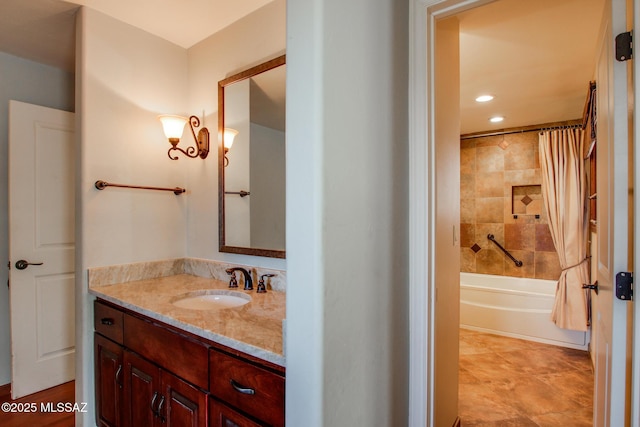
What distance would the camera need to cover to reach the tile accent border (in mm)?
1734

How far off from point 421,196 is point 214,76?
1.60 m

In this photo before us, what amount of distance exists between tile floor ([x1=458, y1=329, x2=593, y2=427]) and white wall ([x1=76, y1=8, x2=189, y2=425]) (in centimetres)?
237

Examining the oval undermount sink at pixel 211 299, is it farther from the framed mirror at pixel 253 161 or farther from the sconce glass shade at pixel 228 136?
the sconce glass shade at pixel 228 136

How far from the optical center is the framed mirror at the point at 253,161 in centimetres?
175

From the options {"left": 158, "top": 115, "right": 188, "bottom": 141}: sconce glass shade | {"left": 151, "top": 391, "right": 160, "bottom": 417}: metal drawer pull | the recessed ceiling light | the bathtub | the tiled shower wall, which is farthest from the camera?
the tiled shower wall

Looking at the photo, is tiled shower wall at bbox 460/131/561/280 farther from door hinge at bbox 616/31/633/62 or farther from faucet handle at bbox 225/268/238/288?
faucet handle at bbox 225/268/238/288

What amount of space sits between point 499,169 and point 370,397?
4.05m

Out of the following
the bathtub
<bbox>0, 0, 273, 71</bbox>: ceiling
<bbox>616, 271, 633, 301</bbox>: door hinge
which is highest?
<bbox>0, 0, 273, 71</bbox>: ceiling

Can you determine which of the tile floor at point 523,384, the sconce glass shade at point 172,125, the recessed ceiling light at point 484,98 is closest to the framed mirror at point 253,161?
the sconce glass shade at point 172,125

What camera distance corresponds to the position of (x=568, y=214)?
327 centimetres

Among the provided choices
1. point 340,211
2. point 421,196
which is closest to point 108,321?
point 340,211

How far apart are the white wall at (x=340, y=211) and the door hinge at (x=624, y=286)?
0.71 m

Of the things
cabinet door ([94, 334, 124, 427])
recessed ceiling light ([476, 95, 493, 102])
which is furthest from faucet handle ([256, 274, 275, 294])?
recessed ceiling light ([476, 95, 493, 102])

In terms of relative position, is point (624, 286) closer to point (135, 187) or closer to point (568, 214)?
point (135, 187)
